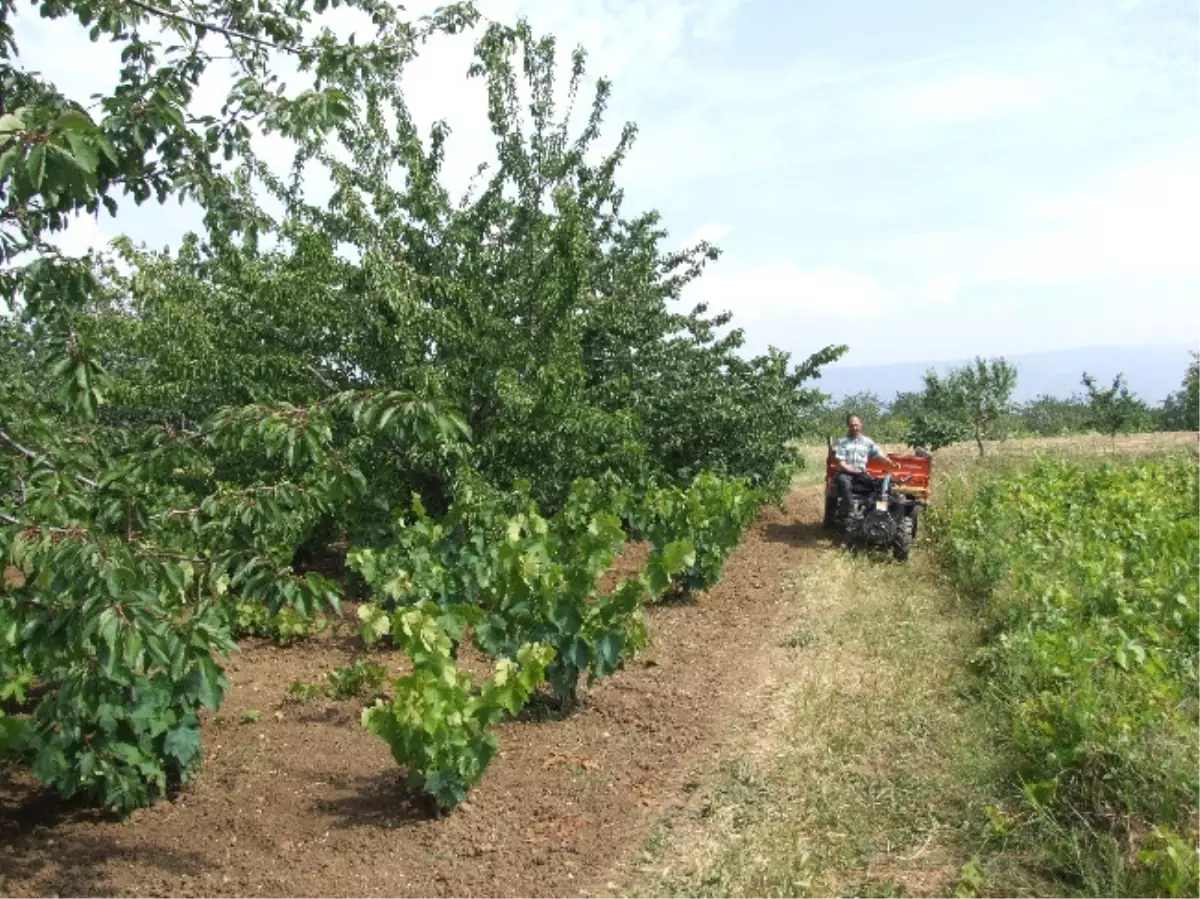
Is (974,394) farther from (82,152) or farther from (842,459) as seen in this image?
(82,152)

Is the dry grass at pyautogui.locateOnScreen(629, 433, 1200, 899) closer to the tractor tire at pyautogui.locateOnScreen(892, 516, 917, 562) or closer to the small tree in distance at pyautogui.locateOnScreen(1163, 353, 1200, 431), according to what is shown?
the tractor tire at pyautogui.locateOnScreen(892, 516, 917, 562)

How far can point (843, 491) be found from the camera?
1172 centimetres

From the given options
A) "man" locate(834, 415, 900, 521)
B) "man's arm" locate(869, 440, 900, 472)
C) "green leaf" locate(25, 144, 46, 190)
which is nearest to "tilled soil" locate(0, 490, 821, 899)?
"green leaf" locate(25, 144, 46, 190)

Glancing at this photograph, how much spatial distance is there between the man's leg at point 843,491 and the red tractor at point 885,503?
0.09m

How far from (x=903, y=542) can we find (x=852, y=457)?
58.0 inches

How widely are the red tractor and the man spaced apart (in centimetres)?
7

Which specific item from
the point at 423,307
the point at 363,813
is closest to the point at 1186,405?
the point at 423,307

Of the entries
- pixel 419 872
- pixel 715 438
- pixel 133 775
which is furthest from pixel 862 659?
pixel 715 438

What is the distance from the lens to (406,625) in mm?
4902

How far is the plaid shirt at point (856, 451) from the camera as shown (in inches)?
466

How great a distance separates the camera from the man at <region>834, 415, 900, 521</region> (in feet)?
38.5

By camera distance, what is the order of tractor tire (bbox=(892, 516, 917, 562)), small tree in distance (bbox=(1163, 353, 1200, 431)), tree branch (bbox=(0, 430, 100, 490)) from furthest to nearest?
small tree in distance (bbox=(1163, 353, 1200, 431)) < tractor tire (bbox=(892, 516, 917, 562)) < tree branch (bbox=(0, 430, 100, 490))

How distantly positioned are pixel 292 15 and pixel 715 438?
30.6 ft

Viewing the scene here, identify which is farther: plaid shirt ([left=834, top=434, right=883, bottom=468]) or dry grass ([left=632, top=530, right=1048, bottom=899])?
→ plaid shirt ([left=834, top=434, right=883, bottom=468])
